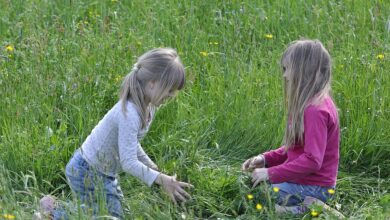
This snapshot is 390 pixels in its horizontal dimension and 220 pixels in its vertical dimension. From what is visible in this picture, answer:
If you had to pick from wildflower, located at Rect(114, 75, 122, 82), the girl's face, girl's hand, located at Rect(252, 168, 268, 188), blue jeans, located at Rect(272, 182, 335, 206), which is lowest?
blue jeans, located at Rect(272, 182, 335, 206)

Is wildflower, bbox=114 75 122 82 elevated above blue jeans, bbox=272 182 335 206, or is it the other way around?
wildflower, bbox=114 75 122 82

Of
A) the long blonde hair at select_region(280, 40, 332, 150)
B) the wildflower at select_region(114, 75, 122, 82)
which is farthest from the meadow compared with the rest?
the long blonde hair at select_region(280, 40, 332, 150)

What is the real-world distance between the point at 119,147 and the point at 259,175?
2.30 feet

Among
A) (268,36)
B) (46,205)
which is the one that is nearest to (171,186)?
(46,205)

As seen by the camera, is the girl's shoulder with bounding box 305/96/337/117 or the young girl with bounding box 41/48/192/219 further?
the girl's shoulder with bounding box 305/96/337/117

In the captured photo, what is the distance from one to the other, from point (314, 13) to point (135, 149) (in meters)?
2.56

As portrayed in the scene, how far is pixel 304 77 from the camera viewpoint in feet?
12.8

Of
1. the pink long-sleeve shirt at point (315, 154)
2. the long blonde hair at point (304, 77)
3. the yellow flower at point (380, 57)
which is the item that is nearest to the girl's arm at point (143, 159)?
the pink long-sleeve shirt at point (315, 154)

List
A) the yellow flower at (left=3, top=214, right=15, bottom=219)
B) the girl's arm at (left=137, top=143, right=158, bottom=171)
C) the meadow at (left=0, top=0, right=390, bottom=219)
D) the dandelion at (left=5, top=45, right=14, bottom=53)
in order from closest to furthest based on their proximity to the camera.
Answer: the yellow flower at (left=3, top=214, right=15, bottom=219) < the girl's arm at (left=137, top=143, right=158, bottom=171) < the meadow at (left=0, top=0, right=390, bottom=219) < the dandelion at (left=5, top=45, right=14, bottom=53)

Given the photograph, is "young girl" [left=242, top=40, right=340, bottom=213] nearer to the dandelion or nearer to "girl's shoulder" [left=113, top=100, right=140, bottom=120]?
"girl's shoulder" [left=113, top=100, right=140, bottom=120]

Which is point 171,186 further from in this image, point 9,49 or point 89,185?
point 9,49

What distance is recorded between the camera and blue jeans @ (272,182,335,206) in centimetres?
397

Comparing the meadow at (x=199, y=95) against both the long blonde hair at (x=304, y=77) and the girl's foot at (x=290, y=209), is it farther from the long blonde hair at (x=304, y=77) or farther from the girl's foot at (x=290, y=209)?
the long blonde hair at (x=304, y=77)

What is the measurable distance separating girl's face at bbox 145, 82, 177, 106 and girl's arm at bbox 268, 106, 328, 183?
0.64 metres
